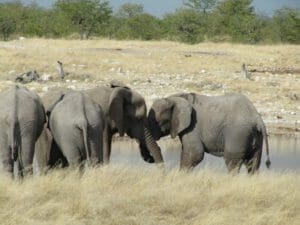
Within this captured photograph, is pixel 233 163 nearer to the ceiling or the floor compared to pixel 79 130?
nearer to the floor

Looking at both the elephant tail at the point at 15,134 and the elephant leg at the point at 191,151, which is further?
the elephant leg at the point at 191,151

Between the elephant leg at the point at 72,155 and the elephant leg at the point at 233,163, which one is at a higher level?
the elephant leg at the point at 72,155

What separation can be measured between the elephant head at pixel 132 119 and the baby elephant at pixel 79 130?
1.65 metres

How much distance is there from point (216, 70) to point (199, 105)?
736 inches

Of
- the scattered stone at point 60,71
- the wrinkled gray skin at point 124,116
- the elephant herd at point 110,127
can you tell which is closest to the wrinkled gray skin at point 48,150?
the elephant herd at point 110,127

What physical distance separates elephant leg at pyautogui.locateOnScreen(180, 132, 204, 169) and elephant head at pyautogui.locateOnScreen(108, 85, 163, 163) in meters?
0.44

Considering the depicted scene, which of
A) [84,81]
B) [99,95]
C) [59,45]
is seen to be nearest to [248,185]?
[99,95]

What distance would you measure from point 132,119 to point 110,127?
0.38m

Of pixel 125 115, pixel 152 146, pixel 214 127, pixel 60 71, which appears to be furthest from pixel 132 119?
pixel 60 71

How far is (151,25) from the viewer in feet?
197

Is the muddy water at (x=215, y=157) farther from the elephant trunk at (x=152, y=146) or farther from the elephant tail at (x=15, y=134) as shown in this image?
the elephant tail at (x=15, y=134)

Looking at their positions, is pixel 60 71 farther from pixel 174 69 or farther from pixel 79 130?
pixel 79 130

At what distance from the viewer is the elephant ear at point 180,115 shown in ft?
42.4

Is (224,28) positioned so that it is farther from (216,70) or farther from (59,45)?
(216,70)
